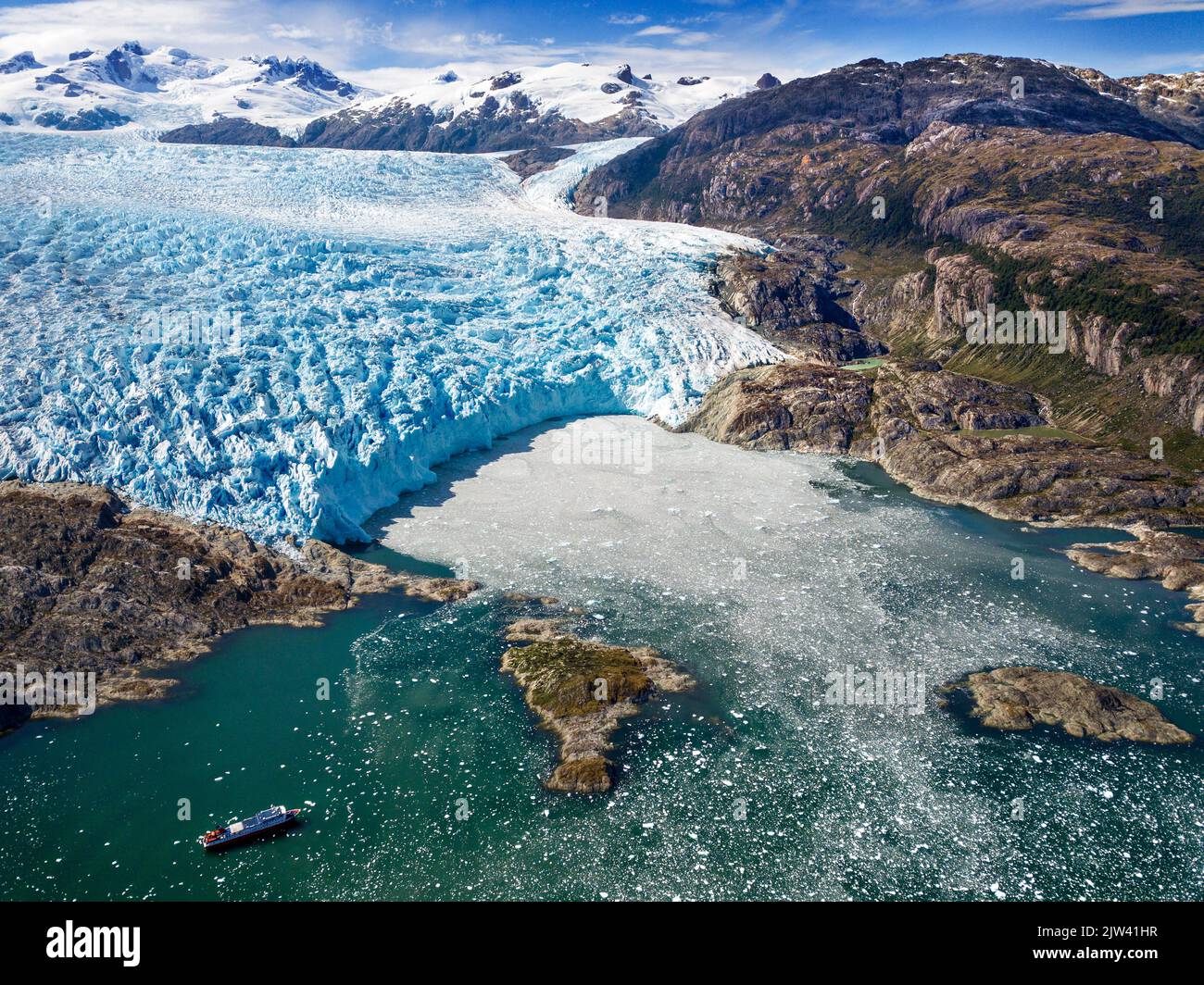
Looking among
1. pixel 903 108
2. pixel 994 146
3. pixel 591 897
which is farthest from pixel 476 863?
pixel 903 108

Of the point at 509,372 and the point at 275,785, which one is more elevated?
the point at 509,372

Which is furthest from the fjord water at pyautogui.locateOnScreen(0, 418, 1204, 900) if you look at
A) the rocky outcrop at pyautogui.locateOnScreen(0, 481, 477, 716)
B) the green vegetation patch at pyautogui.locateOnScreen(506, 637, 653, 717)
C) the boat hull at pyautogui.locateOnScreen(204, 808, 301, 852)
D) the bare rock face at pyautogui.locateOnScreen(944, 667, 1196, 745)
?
the rocky outcrop at pyautogui.locateOnScreen(0, 481, 477, 716)

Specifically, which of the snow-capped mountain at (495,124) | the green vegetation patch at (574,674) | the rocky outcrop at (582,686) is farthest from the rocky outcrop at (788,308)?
the snow-capped mountain at (495,124)

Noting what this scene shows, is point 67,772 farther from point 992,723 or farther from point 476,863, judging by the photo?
point 992,723

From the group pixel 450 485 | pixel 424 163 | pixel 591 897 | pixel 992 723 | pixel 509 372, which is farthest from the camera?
pixel 424 163

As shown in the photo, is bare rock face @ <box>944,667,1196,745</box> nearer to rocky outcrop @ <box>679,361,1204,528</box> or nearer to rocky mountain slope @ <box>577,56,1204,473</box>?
rocky outcrop @ <box>679,361,1204,528</box>

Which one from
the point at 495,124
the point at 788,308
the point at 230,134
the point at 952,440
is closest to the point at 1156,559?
the point at 952,440

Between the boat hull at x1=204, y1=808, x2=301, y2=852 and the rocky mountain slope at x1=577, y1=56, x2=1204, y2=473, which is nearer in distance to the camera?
the boat hull at x1=204, y1=808, x2=301, y2=852
